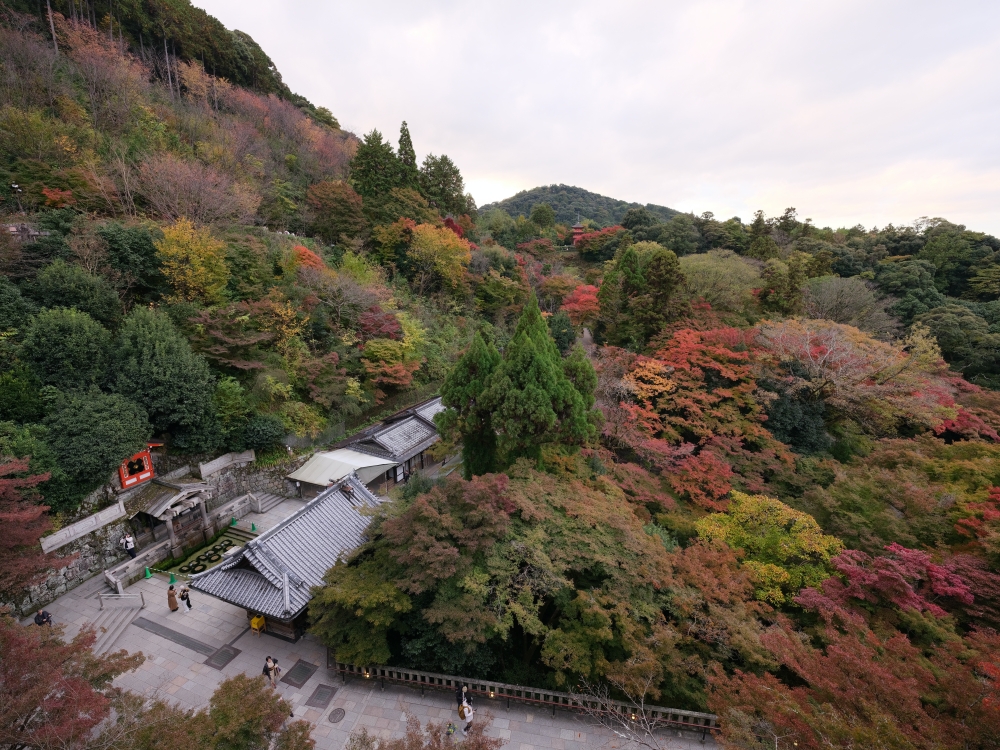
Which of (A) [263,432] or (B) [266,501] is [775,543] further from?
(B) [266,501]

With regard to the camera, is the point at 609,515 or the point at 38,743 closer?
the point at 38,743

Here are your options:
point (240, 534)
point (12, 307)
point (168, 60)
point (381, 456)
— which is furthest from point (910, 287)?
point (168, 60)

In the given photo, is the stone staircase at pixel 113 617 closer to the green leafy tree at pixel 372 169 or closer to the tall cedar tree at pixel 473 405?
the tall cedar tree at pixel 473 405

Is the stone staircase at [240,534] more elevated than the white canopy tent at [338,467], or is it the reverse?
the white canopy tent at [338,467]

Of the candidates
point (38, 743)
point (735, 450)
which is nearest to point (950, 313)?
point (735, 450)

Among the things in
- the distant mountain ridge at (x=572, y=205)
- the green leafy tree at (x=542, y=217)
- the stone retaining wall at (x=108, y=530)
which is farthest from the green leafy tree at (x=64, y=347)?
the distant mountain ridge at (x=572, y=205)

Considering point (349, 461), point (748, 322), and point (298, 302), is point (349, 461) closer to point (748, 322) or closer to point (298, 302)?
point (298, 302)

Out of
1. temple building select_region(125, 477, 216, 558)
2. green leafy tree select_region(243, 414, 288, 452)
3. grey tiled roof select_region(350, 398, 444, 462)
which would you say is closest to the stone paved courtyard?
temple building select_region(125, 477, 216, 558)
